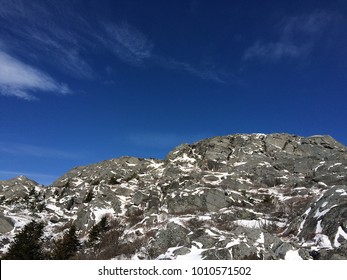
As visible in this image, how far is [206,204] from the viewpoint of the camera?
6906cm

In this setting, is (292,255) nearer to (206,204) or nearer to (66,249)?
(66,249)

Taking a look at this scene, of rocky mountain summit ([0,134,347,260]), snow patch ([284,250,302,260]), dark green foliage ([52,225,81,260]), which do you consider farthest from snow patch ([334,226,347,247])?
dark green foliage ([52,225,81,260])

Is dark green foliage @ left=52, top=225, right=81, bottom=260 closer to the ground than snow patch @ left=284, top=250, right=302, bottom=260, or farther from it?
farther from it

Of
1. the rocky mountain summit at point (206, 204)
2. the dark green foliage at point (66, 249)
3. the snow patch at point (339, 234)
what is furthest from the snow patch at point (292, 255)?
the dark green foliage at point (66, 249)

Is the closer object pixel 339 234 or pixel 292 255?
pixel 292 255

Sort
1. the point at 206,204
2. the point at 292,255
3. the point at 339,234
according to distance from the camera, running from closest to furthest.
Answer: the point at 292,255, the point at 339,234, the point at 206,204

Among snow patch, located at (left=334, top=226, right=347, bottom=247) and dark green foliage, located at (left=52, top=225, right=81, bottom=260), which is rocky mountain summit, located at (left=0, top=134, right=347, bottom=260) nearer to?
snow patch, located at (left=334, top=226, right=347, bottom=247)

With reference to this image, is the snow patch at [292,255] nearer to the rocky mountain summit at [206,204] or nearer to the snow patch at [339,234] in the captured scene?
the rocky mountain summit at [206,204]

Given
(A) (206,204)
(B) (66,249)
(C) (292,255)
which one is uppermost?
(A) (206,204)

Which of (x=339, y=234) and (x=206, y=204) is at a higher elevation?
(x=206, y=204)

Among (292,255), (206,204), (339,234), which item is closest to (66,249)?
(292,255)

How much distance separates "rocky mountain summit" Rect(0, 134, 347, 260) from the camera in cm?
3384

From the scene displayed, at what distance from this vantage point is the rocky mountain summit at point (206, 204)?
33.8 m

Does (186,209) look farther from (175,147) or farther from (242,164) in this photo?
(175,147)
